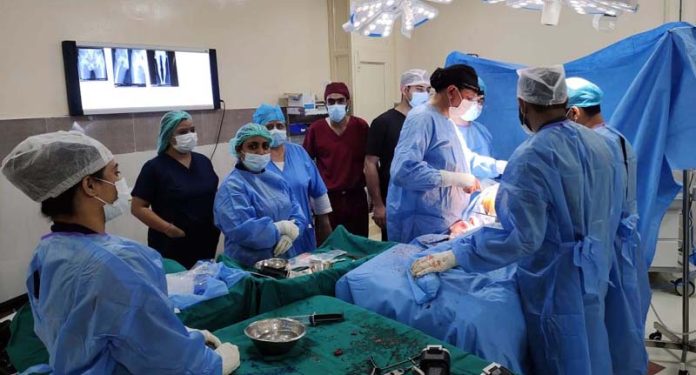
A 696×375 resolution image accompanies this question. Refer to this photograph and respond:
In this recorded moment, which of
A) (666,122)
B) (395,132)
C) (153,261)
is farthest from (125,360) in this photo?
(666,122)

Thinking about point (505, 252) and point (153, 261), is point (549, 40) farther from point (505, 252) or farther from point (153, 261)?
point (153, 261)

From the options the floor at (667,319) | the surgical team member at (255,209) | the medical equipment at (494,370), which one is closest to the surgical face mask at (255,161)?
the surgical team member at (255,209)

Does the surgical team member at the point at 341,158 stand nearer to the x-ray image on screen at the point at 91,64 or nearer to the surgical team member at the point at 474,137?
the surgical team member at the point at 474,137

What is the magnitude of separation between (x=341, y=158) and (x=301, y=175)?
1.93 feet

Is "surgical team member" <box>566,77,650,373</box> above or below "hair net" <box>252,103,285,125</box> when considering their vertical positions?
below

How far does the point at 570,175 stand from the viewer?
1.67 m

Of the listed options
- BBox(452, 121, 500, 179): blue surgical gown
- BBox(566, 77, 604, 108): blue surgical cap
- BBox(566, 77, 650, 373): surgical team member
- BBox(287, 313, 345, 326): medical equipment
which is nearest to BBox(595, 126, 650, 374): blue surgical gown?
BBox(566, 77, 650, 373): surgical team member

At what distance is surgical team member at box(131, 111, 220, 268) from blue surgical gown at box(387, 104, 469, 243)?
1035 mm

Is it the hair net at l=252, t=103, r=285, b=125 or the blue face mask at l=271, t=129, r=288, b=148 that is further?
the hair net at l=252, t=103, r=285, b=125

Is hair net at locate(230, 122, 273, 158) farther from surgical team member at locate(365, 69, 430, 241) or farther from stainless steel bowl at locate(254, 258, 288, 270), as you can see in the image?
surgical team member at locate(365, 69, 430, 241)

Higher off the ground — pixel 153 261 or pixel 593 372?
pixel 153 261

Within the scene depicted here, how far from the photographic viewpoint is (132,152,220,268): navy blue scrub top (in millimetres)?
2578

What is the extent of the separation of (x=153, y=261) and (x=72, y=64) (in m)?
2.49

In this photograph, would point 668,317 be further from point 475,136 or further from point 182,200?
point 182,200
